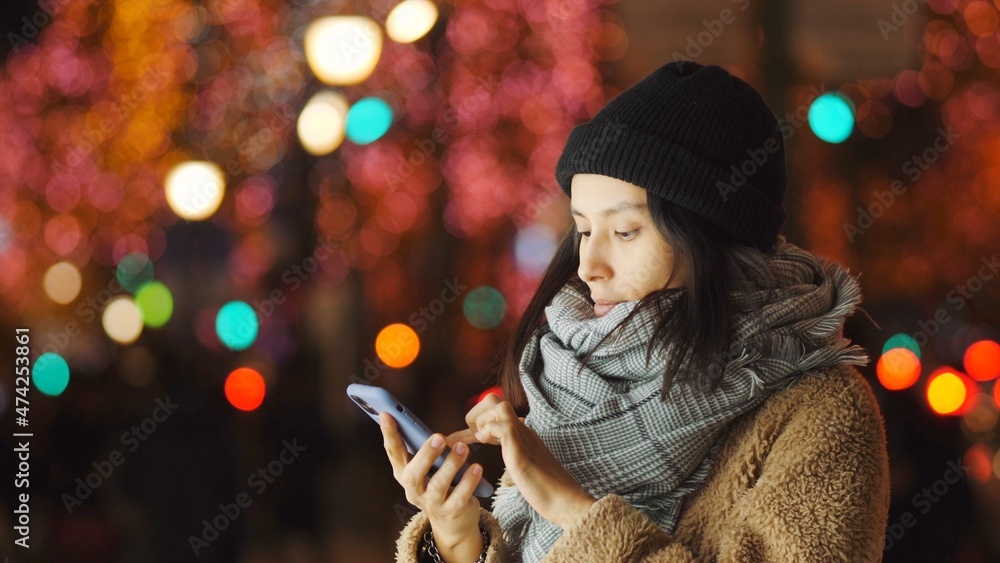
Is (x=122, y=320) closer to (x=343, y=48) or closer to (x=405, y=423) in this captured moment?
(x=343, y=48)

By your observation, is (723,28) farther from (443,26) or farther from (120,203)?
(120,203)

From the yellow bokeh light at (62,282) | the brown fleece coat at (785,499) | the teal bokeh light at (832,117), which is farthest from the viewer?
the yellow bokeh light at (62,282)

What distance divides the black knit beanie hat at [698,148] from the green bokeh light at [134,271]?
10.1ft

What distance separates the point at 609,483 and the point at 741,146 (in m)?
0.53


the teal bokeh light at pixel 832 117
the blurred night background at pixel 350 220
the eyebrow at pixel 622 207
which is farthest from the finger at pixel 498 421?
the teal bokeh light at pixel 832 117

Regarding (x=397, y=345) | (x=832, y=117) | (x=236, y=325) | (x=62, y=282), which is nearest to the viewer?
(x=832, y=117)

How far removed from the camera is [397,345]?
13.8 ft

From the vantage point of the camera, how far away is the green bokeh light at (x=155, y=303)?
156 inches

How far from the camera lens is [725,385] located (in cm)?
122

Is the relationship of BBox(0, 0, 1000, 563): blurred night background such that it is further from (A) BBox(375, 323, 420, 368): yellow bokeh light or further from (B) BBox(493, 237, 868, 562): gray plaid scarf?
(B) BBox(493, 237, 868, 562): gray plaid scarf

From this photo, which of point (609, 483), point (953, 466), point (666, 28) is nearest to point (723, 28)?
point (666, 28)

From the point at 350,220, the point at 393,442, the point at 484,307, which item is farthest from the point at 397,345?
the point at 393,442

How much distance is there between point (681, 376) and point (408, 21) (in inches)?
120

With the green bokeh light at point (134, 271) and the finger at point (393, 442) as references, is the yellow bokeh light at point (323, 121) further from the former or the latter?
the finger at point (393, 442)
